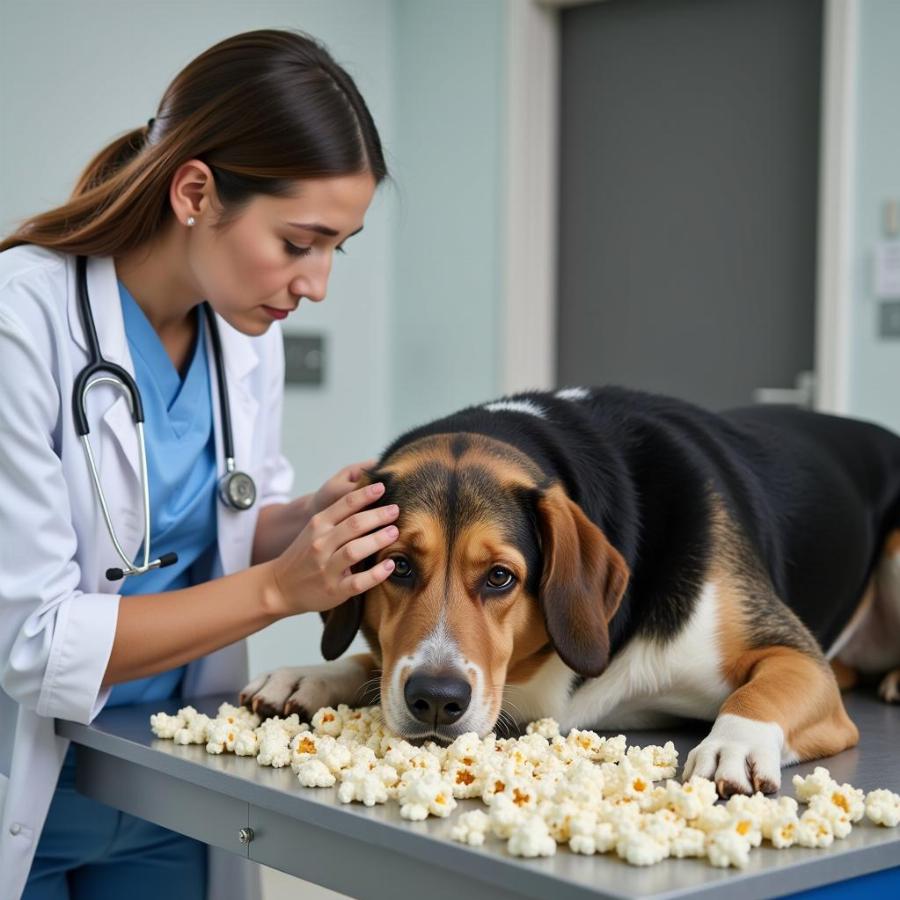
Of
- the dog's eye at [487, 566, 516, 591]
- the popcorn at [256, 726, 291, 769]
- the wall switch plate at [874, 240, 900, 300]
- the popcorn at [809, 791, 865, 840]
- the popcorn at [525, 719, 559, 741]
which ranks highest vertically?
the wall switch plate at [874, 240, 900, 300]

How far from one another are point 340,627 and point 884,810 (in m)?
0.76

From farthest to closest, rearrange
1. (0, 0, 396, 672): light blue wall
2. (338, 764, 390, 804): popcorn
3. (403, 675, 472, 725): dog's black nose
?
(0, 0, 396, 672): light blue wall → (403, 675, 472, 725): dog's black nose → (338, 764, 390, 804): popcorn

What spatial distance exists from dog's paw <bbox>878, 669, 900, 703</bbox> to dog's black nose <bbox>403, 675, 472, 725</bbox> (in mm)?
839

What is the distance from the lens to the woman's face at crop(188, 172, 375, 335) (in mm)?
1758

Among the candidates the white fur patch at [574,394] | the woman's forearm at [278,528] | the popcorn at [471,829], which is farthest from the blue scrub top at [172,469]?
the popcorn at [471,829]

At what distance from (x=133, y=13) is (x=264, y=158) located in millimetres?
2937

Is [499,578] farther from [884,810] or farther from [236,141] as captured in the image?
[236,141]

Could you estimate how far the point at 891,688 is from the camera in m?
2.02

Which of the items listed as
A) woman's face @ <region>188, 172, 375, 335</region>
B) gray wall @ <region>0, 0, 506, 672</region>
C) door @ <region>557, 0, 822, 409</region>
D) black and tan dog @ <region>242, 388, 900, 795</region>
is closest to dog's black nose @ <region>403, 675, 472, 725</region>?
black and tan dog @ <region>242, 388, 900, 795</region>

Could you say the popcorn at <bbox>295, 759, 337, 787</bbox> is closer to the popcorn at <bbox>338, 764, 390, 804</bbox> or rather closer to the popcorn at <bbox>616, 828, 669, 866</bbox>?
the popcorn at <bbox>338, 764, 390, 804</bbox>

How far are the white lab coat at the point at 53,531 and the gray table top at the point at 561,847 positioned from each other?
10cm

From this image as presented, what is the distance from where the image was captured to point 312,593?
5.29 ft

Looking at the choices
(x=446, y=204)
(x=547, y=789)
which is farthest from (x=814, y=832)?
(x=446, y=204)

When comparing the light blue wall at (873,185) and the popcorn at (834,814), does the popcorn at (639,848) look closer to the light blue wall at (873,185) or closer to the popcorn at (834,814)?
the popcorn at (834,814)
